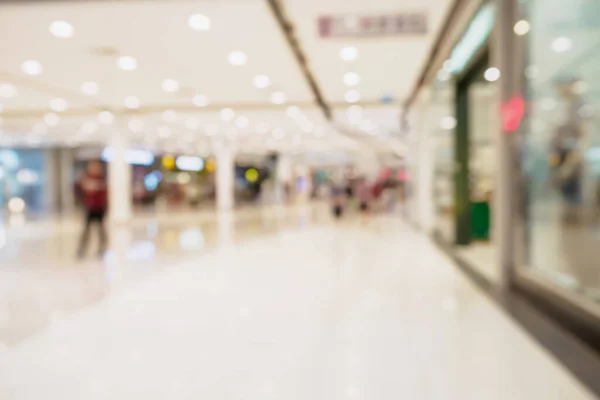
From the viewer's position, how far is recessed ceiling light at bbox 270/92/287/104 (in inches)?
488

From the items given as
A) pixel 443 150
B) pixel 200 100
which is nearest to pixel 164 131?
pixel 200 100

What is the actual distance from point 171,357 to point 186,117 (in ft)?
46.2

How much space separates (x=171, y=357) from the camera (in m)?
3.04

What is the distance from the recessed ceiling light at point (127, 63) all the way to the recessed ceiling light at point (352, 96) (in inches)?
206

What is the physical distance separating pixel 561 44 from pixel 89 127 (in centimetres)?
1732

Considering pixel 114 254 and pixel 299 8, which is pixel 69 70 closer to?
pixel 114 254

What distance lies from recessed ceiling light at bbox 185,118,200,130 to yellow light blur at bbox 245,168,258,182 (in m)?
15.8

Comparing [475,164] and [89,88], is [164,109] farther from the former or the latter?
[475,164]

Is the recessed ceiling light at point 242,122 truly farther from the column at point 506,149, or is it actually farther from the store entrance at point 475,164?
the column at point 506,149

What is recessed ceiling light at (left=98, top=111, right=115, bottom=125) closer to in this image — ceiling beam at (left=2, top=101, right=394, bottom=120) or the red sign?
ceiling beam at (left=2, top=101, right=394, bottom=120)

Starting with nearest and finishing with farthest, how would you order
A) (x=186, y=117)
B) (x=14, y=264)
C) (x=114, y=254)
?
(x=14, y=264) < (x=114, y=254) < (x=186, y=117)

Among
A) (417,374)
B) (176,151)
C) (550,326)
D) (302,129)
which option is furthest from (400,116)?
(176,151)

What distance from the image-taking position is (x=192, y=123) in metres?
17.9

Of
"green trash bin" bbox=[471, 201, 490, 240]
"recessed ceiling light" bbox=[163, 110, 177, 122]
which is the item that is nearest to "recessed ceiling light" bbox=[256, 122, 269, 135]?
"recessed ceiling light" bbox=[163, 110, 177, 122]
